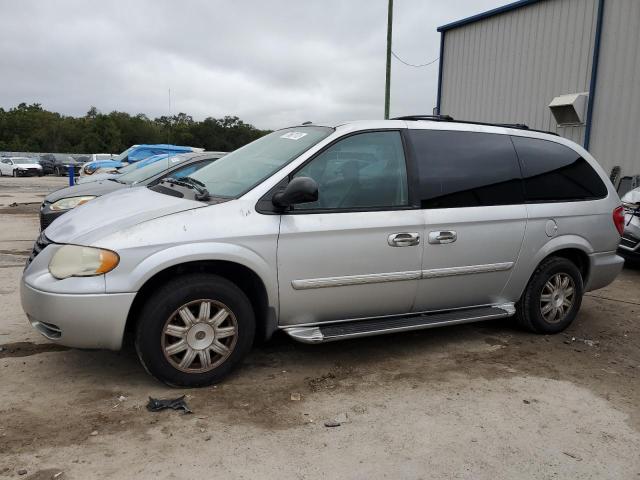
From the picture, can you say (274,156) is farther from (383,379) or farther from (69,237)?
(383,379)

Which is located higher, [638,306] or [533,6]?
[533,6]

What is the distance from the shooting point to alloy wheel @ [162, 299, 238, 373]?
337 cm

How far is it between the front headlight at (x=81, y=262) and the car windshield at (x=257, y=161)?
0.87m

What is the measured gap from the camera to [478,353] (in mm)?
4383

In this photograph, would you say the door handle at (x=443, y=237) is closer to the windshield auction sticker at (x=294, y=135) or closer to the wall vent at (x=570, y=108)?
the windshield auction sticker at (x=294, y=135)

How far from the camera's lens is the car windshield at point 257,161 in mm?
3758

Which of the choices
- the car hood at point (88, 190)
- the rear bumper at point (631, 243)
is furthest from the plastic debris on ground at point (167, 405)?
the rear bumper at point (631, 243)

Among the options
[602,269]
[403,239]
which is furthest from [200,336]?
[602,269]

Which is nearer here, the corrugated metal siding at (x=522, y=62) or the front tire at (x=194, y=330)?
the front tire at (x=194, y=330)

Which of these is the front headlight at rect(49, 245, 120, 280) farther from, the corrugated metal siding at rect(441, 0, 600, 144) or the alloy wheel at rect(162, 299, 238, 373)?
the corrugated metal siding at rect(441, 0, 600, 144)

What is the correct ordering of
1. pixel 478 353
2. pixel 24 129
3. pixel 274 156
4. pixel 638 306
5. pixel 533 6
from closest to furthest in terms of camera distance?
pixel 274 156
pixel 478 353
pixel 638 306
pixel 533 6
pixel 24 129

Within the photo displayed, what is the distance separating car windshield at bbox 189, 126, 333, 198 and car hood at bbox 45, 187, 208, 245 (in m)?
0.33

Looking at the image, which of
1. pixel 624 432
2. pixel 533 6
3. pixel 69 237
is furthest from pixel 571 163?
pixel 533 6

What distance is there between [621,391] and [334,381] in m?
1.93
